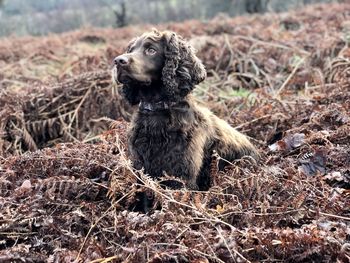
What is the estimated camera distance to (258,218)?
420 cm

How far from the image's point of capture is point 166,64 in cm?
515

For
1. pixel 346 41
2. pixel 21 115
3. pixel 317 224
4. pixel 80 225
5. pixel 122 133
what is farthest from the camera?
pixel 346 41

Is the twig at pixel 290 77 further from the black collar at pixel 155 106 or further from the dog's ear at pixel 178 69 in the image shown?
the black collar at pixel 155 106

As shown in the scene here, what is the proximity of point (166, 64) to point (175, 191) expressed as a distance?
4.28 ft

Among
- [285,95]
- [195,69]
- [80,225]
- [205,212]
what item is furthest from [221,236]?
[285,95]

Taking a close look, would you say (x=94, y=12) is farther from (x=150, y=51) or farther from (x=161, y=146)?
(x=161, y=146)

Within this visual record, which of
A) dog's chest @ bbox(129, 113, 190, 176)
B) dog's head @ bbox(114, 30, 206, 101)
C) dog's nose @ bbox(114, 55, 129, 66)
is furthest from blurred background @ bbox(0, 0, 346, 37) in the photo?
dog's nose @ bbox(114, 55, 129, 66)

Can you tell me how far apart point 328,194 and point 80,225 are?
192cm

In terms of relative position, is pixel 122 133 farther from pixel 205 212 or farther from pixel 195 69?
pixel 205 212

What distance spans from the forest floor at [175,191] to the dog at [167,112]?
0.22 m

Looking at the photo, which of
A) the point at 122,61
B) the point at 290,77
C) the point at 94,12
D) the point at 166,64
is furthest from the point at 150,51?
the point at 94,12

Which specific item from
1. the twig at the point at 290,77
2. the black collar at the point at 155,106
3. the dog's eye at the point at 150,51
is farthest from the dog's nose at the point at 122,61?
the twig at the point at 290,77

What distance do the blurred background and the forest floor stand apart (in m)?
27.7

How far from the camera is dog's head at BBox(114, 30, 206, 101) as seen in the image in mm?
5098
